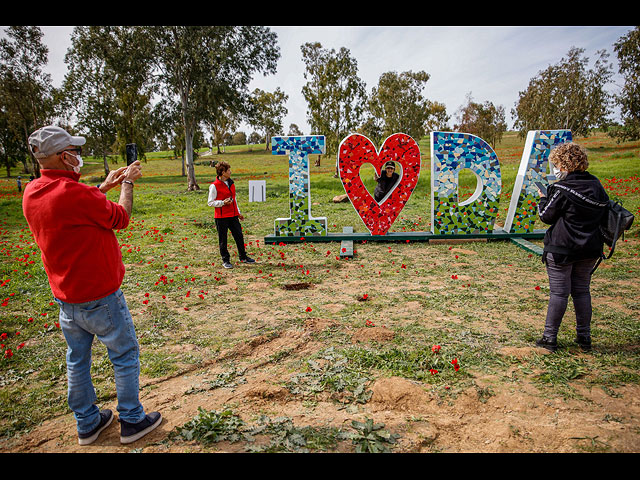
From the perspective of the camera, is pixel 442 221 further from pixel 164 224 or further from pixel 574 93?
pixel 574 93

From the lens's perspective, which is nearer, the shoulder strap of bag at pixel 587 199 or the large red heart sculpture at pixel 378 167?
the shoulder strap of bag at pixel 587 199

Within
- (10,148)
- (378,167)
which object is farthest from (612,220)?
(10,148)

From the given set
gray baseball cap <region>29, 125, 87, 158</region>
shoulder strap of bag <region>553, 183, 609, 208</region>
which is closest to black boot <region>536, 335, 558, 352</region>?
shoulder strap of bag <region>553, 183, 609, 208</region>

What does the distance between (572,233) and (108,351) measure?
4490 millimetres

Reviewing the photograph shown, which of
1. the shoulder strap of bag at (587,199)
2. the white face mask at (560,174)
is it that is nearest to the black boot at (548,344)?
the shoulder strap of bag at (587,199)

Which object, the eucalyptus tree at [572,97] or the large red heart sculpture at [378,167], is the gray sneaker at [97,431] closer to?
the large red heart sculpture at [378,167]

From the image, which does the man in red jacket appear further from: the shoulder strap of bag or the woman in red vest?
the woman in red vest

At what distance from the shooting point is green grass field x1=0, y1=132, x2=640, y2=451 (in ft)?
12.0

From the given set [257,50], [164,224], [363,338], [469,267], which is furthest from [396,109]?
[363,338]

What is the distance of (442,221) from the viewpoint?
962 centimetres

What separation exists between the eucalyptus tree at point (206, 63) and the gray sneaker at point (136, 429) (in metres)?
21.8

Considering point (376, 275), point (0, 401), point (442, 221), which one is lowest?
point (0, 401)

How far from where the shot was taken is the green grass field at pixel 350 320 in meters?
3.65
